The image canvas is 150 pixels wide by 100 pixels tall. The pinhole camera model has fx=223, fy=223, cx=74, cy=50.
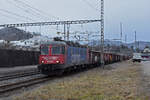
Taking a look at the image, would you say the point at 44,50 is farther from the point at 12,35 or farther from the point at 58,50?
the point at 12,35

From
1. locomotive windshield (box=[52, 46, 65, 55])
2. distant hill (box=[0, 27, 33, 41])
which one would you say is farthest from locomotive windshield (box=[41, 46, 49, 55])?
distant hill (box=[0, 27, 33, 41])

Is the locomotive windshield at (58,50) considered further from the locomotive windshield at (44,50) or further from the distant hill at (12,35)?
the distant hill at (12,35)

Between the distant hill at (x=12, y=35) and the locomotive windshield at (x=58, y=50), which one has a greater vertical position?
the distant hill at (x=12, y=35)

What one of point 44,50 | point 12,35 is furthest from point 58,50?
point 12,35

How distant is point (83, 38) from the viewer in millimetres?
42406

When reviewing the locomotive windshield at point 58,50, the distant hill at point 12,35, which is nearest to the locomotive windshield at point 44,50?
the locomotive windshield at point 58,50

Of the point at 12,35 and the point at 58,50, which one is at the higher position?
the point at 12,35

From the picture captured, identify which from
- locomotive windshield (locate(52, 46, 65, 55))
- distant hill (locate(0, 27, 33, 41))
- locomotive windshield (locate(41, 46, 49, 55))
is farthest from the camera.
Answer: distant hill (locate(0, 27, 33, 41))

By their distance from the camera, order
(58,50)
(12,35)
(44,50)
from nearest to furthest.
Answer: (58,50)
(44,50)
(12,35)

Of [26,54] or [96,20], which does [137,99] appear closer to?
[96,20]

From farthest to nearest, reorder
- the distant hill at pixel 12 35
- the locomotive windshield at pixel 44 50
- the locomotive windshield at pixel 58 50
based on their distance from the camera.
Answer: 1. the distant hill at pixel 12 35
2. the locomotive windshield at pixel 44 50
3. the locomotive windshield at pixel 58 50

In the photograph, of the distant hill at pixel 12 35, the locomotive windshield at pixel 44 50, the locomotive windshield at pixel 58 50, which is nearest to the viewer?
the locomotive windshield at pixel 58 50

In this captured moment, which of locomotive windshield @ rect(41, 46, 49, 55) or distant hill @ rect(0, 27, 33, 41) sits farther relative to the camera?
distant hill @ rect(0, 27, 33, 41)

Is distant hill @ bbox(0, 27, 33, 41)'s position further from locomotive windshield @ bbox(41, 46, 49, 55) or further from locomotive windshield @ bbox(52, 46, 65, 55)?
locomotive windshield @ bbox(52, 46, 65, 55)
